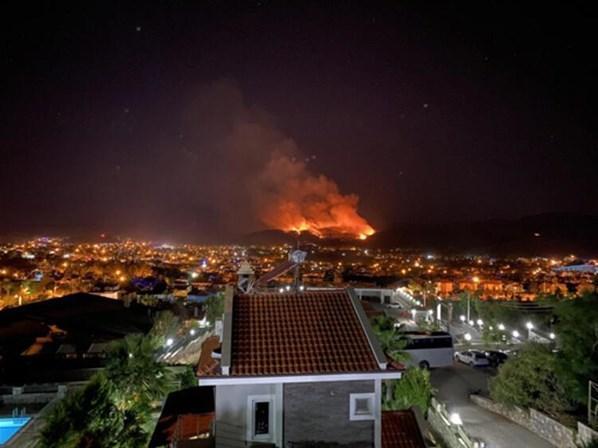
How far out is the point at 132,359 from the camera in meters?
15.1

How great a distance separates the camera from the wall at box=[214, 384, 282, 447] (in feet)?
29.1

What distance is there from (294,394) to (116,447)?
5065 millimetres

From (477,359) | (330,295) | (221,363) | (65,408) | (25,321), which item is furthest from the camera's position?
(25,321)

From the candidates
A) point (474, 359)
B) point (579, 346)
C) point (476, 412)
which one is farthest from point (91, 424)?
point (474, 359)

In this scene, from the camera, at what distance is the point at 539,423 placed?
14.3 meters

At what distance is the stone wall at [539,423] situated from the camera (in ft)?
42.7

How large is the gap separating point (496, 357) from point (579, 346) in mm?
9201

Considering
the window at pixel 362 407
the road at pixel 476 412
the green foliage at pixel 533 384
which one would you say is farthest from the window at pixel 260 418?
the green foliage at pixel 533 384

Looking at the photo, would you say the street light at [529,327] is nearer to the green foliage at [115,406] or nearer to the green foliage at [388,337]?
the green foliage at [388,337]

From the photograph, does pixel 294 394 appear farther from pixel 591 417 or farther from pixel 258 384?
pixel 591 417

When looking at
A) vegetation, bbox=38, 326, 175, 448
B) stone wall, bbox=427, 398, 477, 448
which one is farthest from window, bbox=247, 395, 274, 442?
stone wall, bbox=427, 398, 477, 448

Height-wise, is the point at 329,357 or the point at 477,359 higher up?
the point at 329,357

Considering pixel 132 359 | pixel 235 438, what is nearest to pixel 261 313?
pixel 235 438

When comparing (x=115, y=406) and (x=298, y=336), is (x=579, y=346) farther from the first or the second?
(x=115, y=406)
